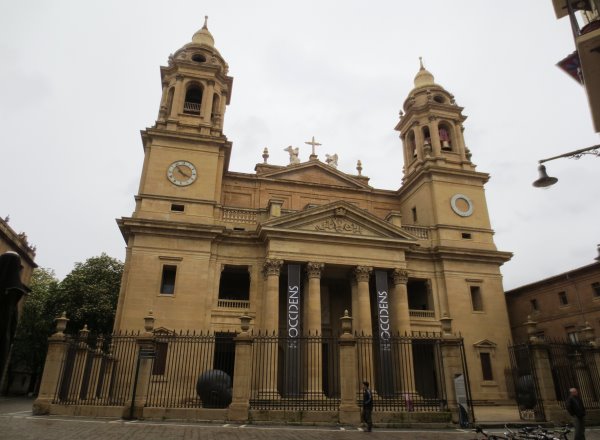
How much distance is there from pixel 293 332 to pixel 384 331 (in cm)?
536

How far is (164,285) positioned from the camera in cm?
2508

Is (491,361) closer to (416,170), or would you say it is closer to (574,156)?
(416,170)

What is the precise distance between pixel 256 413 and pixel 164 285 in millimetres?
12592

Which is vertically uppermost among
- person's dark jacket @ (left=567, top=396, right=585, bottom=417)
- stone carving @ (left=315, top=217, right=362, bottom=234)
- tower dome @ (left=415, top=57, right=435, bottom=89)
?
tower dome @ (left=415, top=57, right=435, bottom=89)

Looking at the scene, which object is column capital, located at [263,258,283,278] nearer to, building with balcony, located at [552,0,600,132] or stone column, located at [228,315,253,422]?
stone column, located at [228,315,253,422]

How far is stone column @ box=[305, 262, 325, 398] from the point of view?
21.6m

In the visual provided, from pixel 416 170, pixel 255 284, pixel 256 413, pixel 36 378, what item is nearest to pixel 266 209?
pixel 255 284

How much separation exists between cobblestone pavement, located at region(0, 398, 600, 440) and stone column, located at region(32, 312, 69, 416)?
763 millimetres

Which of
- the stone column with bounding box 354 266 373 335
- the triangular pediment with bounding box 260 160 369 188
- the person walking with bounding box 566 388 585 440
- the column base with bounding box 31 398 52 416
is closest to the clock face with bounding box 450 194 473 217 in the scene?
the triangular pediment with bounding box 260 160 369 188

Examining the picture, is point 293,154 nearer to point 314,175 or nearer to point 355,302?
point 314,175

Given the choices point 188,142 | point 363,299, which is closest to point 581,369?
point 363,299

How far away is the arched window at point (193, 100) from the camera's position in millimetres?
30531

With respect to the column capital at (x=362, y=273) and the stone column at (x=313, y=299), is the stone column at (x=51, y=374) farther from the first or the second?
the column capital at (x=362, y=273)

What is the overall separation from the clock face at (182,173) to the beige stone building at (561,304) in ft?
78.8
